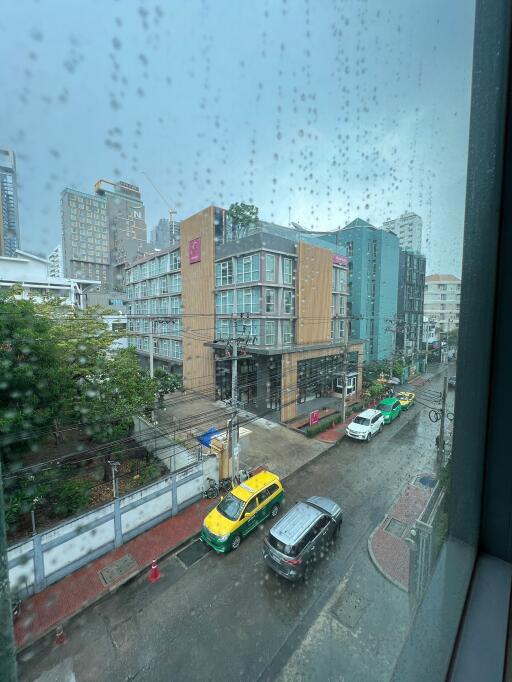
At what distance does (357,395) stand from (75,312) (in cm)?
394

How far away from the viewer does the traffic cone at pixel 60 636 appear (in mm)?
1745

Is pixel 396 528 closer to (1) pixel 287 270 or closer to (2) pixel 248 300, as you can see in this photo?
(2) pixel 248 300

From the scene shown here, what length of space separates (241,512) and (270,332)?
3.04m

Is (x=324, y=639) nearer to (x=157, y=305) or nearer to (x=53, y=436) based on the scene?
(x=53, y=436)

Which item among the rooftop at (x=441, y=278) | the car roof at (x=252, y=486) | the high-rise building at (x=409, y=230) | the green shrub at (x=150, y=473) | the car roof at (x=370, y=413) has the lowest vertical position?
the car roof at (x=252, y=486)

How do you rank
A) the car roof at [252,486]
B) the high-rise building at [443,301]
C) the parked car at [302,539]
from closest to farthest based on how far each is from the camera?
the high-rise building at [443,301] → the parked car at [302,539] → the car roof at [252,486]

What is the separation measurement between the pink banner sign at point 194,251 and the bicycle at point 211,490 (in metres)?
2.70

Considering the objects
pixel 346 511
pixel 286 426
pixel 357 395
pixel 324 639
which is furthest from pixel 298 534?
pixel 286 426

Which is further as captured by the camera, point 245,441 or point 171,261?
point 245,441

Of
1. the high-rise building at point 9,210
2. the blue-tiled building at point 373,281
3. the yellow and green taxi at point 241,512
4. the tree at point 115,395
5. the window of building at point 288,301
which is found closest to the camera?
the high-rise building at point 9,210

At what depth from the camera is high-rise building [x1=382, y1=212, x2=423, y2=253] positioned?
1388 mm

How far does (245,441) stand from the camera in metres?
4.97

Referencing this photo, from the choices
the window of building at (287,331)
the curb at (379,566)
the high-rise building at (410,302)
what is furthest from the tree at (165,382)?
the window of building at (287,331)

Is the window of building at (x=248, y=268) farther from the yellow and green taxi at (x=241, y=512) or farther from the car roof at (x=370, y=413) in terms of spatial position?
the yellow and green taxi at (x=241, y=512)
